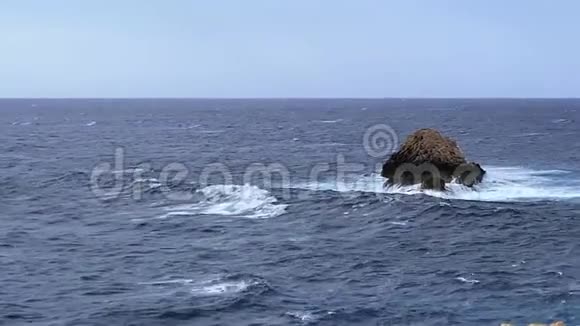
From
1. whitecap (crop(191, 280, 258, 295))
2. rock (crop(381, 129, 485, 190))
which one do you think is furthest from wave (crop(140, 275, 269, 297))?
rock (crop(381, 129, 485, 190))

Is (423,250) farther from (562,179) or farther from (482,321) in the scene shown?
(562,179)

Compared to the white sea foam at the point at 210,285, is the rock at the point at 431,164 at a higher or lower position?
higher

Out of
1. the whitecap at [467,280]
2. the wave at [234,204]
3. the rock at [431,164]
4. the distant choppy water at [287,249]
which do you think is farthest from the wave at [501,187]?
the whitecap at [467,280]

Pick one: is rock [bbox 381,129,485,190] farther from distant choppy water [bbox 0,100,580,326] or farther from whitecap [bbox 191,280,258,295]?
whitecap [bbox 191,280,258,295]

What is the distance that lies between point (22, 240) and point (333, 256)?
722 inches

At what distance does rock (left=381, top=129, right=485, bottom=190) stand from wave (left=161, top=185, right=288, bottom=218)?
10.9 m

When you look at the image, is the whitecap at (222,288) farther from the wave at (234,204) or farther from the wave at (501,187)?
the wave at (501,187)

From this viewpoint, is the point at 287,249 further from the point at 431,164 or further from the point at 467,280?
the point at 431,164

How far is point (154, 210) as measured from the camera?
167 feet

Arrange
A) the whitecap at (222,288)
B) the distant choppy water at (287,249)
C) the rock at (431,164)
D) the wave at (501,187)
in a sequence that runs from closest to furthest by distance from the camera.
→ 1. the distant choppy water at (287,249)
2. the whitecap at (222,288)
3. the wave at (501,187)
4. the rock at (431,164)

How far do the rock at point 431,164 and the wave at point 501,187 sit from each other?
2.94 feet

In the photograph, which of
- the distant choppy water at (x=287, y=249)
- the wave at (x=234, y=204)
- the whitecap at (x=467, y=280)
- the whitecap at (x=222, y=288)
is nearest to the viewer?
the distant choppy water at (x=287, y=249)

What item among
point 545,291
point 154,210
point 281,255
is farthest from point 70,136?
point 545,291

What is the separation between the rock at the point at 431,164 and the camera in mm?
56625
